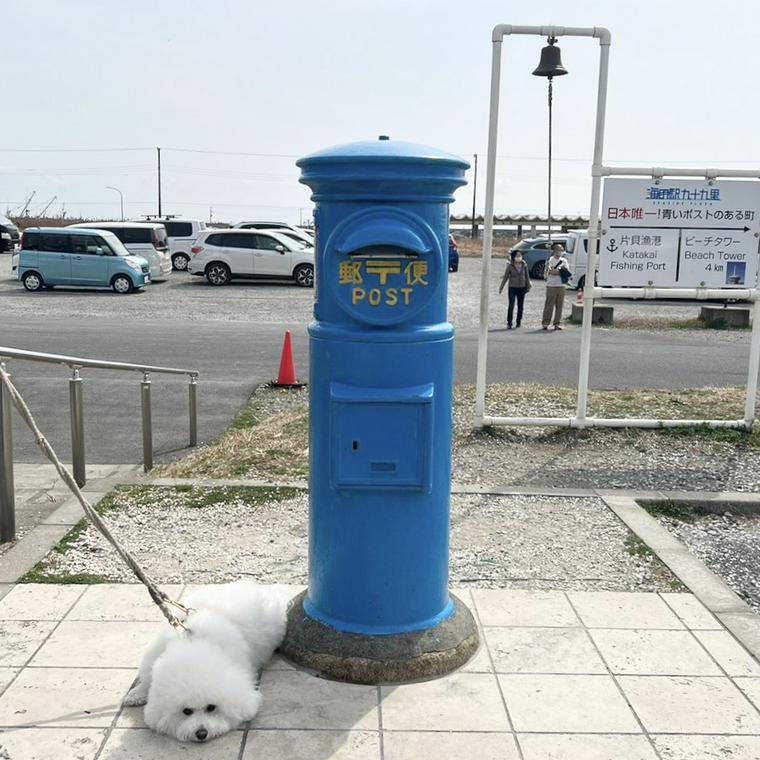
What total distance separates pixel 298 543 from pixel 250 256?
2115cm

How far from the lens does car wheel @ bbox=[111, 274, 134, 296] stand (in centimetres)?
2336

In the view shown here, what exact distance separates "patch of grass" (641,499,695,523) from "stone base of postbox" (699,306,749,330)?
562 inches

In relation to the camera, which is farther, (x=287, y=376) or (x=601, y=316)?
(x=601, y=316)

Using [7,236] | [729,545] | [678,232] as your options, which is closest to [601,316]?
[678,232]

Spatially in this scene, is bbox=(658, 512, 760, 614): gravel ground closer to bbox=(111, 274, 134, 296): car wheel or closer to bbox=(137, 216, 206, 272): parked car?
bbox=(111, 274, 134, 296): car wheel

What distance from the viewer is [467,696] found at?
322 centimetres

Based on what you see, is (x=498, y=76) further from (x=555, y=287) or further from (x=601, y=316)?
(x=601, y=316)

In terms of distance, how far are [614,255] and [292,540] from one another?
13.4 ft

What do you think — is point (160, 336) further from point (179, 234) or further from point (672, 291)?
point (179, 234)

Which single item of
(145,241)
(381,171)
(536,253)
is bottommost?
(536,253)

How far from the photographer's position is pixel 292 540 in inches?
194

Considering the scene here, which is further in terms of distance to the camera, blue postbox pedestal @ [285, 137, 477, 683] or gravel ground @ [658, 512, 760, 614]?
gravel ground @ [658, 512, 760, 614]

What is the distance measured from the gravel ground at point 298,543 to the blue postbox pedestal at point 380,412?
1.03 m

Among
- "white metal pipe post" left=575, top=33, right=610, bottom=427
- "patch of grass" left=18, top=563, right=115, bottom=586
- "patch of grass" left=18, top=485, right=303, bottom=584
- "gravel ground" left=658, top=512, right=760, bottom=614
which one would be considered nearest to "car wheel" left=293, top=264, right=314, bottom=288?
"white metal pipe post" left=575, top=33, right=610, bottom=427
